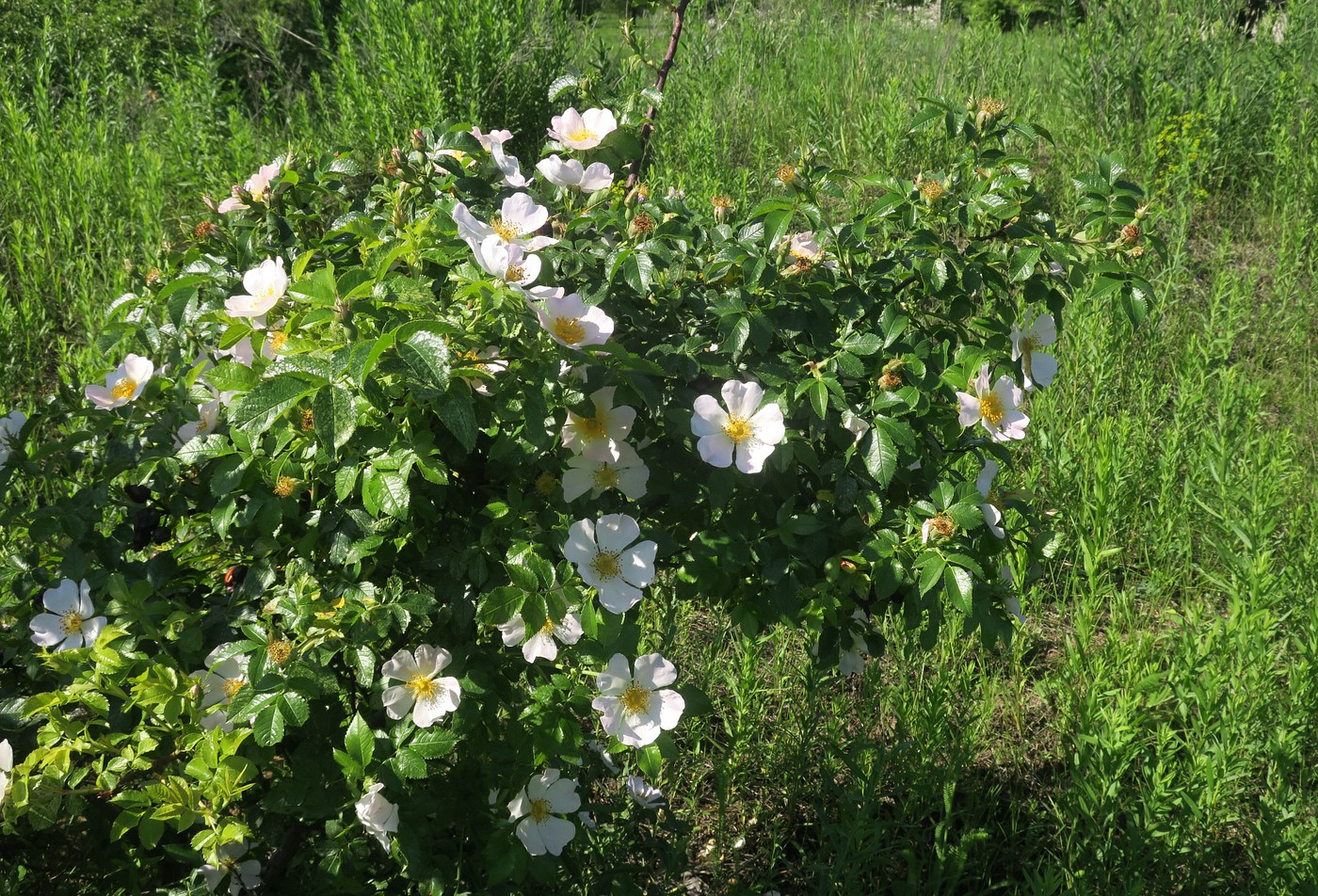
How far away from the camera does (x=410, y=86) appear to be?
4.07 meters

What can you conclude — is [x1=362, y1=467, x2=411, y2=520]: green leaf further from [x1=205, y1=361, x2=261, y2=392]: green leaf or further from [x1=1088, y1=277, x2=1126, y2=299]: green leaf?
[x1=1088, y1=277, x2=1126, y2=299]: green leaf

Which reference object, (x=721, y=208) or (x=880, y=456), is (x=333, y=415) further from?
(x=721, y=208)

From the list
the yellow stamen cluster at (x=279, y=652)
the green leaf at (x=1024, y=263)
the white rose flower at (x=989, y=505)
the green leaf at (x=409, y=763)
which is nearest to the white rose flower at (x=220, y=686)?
the yellow stamen cluster at (x=279, y=652)

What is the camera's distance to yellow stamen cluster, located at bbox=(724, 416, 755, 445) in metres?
1.26

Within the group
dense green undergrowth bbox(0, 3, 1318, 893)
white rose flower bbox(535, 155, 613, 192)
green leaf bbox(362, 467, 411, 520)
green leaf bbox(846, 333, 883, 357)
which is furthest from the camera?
dense green undergrowth bbox(0, 3, 1318, 893)

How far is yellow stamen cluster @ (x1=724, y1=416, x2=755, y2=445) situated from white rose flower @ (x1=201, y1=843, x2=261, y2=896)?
2.73ft

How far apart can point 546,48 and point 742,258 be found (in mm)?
3434

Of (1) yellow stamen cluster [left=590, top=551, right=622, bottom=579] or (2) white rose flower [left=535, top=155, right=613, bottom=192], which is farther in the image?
(2) white rose flower [left=535, top=155, right=613, bottom=192]

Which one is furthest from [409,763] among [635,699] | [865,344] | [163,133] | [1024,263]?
[163,133]

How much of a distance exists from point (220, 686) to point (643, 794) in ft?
2.62

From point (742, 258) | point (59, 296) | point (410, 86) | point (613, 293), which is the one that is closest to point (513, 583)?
point (613, 293)

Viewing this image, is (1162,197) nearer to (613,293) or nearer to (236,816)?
(613,293)

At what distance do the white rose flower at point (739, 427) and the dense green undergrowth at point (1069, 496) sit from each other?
1.80 ft

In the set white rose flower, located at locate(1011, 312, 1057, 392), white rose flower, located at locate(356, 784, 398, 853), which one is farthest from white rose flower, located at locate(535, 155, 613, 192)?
white rose flower, located at locate(356, 784, 398, 853)
